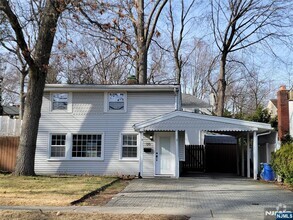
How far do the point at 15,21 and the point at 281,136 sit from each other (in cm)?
1327

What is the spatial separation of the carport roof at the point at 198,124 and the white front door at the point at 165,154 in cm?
137

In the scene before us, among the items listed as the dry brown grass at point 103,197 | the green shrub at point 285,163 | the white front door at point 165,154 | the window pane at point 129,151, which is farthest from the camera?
the window pane at point 129,151

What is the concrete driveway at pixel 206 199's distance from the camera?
9.49 metres

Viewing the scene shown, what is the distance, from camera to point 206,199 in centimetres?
1170

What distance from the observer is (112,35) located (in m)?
12.9

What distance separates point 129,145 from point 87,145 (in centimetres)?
233

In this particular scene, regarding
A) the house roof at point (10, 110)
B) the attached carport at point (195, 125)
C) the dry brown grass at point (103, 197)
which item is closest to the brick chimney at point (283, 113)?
the attached carport at point (195, 125)

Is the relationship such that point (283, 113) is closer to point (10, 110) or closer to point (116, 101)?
point (116, 101)

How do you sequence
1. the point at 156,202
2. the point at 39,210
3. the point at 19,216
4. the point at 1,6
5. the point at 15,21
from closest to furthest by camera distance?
the point at 19,216, the point at 39,210, the point at 156,202, the point at 1,6, the point at 15,21

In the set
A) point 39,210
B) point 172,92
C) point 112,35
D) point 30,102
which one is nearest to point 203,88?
point 172,92

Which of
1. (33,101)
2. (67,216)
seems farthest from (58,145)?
(67,216)

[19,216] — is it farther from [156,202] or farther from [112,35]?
[112,35]

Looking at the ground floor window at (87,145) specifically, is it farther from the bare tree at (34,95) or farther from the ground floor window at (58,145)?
the bare tree at (34,95)

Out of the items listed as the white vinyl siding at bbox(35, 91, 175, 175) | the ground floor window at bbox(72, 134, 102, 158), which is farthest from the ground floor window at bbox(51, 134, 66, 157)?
the ground floor window at bbox(72, 134, 102, 158)
